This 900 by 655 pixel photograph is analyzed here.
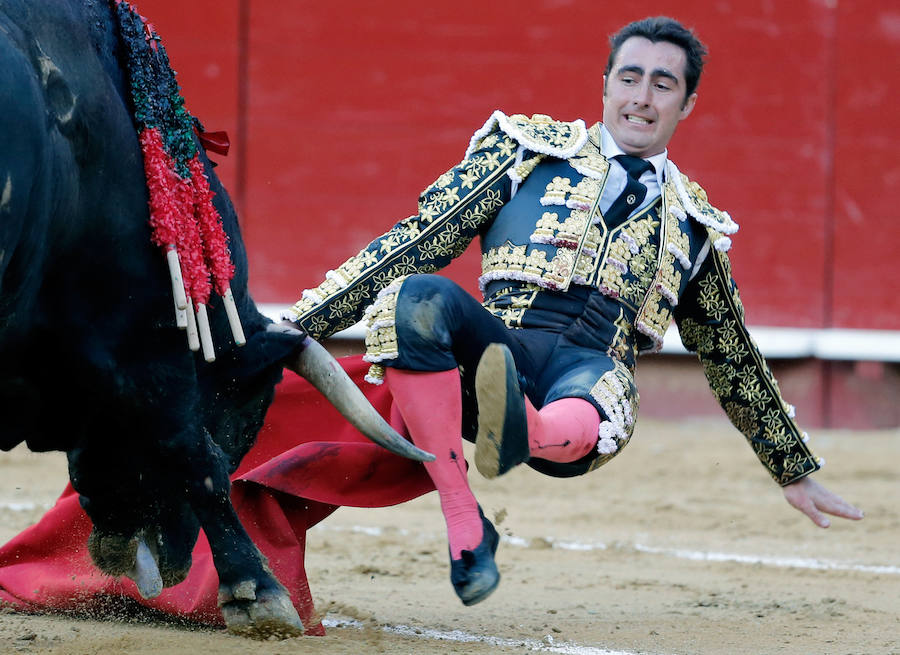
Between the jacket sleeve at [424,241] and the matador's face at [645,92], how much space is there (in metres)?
0.25

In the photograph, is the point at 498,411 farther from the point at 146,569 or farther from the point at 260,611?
the point at 146,569

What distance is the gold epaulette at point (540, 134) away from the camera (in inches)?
125

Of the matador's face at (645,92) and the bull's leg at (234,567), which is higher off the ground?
the matador's face at (645,92)

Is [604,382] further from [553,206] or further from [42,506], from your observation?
[42,506]

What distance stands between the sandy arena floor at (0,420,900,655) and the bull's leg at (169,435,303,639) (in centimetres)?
5

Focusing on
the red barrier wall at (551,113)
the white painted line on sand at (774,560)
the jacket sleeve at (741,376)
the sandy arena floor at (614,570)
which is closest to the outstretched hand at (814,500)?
the jacket sleeve at (741,376)

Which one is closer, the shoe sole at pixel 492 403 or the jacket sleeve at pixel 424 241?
the shoe sole at pixel 492 403

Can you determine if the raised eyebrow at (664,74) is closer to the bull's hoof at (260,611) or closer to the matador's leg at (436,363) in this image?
the matador's leg at (436,363)

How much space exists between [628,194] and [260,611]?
1217mm

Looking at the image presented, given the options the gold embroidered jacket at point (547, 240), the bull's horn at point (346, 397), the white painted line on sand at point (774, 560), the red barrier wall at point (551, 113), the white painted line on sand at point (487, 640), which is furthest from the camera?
the red barrier wall at point (551, 113)

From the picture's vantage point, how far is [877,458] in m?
6.15

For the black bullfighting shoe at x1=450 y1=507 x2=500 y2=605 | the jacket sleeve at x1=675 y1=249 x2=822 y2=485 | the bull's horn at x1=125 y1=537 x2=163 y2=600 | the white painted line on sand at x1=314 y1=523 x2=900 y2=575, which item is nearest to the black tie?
the jacket sleeve at x1=675 y1=249 x2=822 y2=485

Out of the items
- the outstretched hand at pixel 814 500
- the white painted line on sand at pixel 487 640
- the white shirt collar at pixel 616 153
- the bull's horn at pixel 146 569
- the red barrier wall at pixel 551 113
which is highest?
the red barrier wall at pixel 551 113

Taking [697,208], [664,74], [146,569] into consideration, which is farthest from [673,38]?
[146,569]
